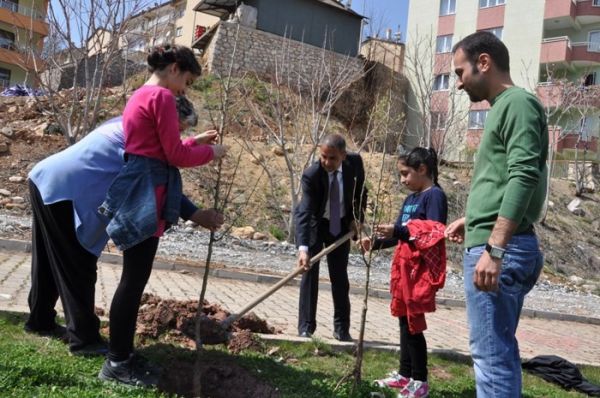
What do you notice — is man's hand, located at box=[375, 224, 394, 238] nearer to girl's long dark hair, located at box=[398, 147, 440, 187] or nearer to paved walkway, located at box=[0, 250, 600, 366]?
girl's long dark hair, located at box=[398, 147, 440, 187]

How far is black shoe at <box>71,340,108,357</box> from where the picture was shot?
341 centimetres

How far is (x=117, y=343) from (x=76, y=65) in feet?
32.7

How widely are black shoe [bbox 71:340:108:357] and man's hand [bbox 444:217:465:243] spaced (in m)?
2.21

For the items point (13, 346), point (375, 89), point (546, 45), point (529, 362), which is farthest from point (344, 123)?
point (13, 346)

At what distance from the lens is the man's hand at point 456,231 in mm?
3233

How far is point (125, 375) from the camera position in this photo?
3018 millimetres

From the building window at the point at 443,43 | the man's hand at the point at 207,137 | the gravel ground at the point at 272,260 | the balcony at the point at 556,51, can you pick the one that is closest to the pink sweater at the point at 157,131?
the man's hand at the point at 207,137

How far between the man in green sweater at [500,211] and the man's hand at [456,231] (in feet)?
1.86

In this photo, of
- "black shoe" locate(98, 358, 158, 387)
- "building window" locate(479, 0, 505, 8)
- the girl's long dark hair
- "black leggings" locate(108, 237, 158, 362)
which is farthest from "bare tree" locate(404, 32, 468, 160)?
"black shoe" locate(98, 358, 158, 387)

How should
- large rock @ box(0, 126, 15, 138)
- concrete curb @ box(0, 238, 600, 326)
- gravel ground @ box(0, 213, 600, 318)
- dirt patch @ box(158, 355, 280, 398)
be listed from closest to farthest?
dirt patch @ box(158, 355, 280, 398) < concrete curb @ box(0, 238, 600, 326) < gravel ground @ box(0, 213, 600, 318) < large rock @ box(0, 126, 15, 138)

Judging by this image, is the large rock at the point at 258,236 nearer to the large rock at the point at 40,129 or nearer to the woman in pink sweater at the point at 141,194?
the large rock at the point at 40,129

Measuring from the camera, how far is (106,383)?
9.75ft

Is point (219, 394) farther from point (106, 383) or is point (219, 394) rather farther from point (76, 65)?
point (76, 65)

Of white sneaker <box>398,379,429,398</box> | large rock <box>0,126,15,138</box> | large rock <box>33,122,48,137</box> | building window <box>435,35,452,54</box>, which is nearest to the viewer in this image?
white sneaker <box>398,379,429,398</box>
